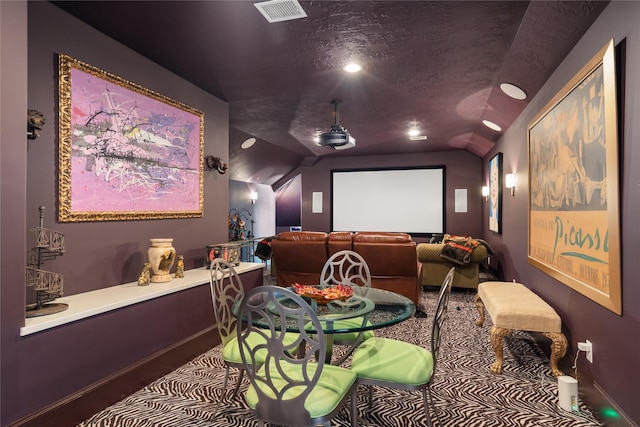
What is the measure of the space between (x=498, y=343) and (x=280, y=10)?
2905 mm

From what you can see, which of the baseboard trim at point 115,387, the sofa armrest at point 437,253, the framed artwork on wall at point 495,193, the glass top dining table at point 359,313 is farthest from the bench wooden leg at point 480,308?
the baseboard trim at point 115,387

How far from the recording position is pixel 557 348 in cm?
261

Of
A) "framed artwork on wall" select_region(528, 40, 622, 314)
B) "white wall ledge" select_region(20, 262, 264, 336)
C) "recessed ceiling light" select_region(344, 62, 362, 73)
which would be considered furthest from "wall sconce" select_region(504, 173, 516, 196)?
"white wall ledge" select_region(20, 262, 264, 336)

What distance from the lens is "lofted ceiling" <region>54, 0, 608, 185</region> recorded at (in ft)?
8.10

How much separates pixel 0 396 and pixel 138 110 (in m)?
2.25

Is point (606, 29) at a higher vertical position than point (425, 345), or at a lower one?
higher

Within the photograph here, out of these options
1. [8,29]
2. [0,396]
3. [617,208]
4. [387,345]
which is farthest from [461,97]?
[0,396]

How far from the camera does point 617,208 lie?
1927 millimetres

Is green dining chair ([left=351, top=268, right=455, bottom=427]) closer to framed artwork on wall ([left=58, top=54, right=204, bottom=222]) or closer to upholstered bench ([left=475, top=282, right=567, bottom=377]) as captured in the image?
upholstered bench ([left=475, top=282, right=567, bottom=377])

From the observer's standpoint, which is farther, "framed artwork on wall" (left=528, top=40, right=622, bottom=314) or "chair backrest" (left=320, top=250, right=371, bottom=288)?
"chair backrest" (left=320, top=250, right=371, bottom=288)

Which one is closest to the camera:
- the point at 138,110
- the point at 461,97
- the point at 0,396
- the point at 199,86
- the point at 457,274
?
the point at 0,396

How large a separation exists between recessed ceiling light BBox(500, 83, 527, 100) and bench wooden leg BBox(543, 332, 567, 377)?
2.44 meters

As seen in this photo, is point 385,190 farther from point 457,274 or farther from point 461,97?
point 461,97

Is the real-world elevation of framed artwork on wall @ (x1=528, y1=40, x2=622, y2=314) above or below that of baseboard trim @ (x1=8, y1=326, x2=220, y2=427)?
above
